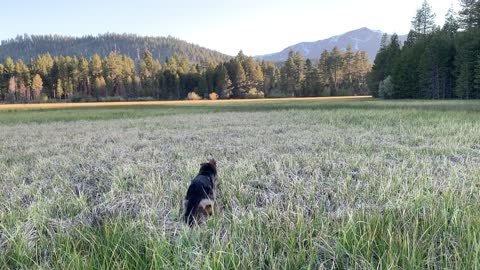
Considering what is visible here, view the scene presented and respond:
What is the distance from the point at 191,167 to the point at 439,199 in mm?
3918

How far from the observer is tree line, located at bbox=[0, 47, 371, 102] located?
93.1m

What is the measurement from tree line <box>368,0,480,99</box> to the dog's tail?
54573 mm

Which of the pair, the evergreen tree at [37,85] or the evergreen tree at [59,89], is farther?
the evergreen tree at [59,89]

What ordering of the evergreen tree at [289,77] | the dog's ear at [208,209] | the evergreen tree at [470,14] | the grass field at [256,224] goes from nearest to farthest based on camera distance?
the grass field at [256,224] < the dog's ear at [208,209] < the evergreen tree at [470,14] < the evergreen tree at [289,77]

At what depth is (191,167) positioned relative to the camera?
18.7 ft

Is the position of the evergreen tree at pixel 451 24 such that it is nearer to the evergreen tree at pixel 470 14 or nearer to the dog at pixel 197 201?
the evergreen tree at pixel 470 14

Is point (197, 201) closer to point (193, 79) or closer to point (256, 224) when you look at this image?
point (256, 224)

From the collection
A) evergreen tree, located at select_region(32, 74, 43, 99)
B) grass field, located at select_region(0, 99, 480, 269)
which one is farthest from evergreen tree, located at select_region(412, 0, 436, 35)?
evergreen tree, located at select_region(32, 74, 43, 99)

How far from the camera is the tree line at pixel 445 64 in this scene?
46844mm

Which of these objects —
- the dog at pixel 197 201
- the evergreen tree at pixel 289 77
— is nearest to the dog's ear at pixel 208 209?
the dog at pixel 197 201

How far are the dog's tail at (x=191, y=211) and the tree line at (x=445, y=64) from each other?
54.6m

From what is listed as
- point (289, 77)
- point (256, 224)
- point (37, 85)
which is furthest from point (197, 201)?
point (37, 85)

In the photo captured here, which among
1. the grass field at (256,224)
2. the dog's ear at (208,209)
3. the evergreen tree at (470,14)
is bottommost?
Answer: the grass field at (256,224)

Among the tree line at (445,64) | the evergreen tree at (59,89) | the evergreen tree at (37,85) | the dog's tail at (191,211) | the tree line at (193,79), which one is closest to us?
the dog's tail at (191,211)
